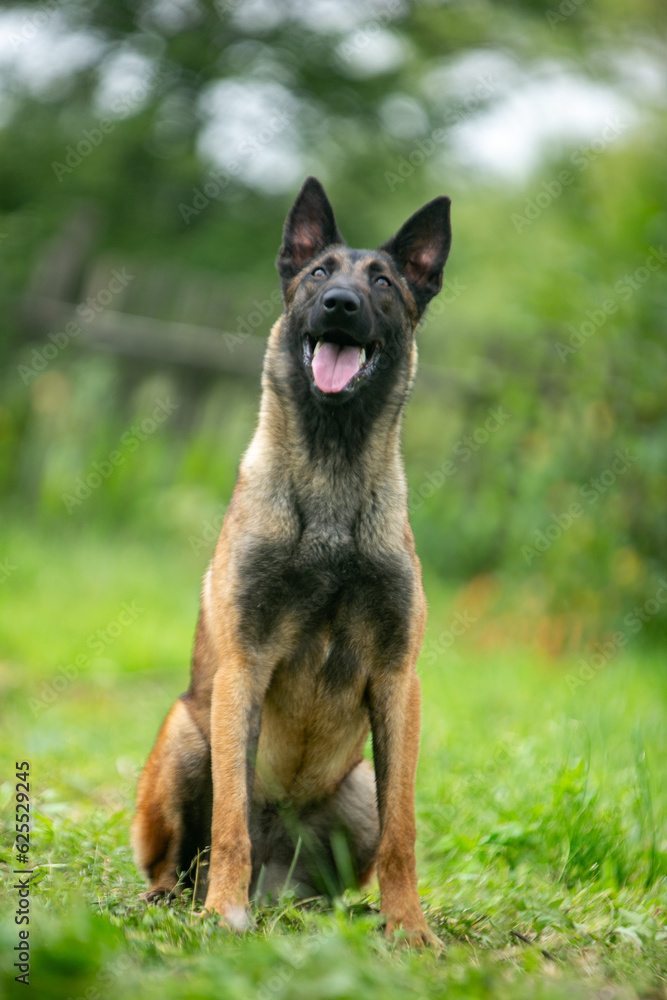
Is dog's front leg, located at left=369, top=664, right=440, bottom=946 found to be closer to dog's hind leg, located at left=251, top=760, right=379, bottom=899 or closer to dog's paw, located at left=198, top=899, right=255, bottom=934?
dog's hind leg, located at left=251, top=760, right=379, bottom=899

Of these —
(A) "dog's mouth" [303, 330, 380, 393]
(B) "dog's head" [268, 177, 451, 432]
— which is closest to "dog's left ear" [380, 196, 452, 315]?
(B) "dog's head" [268, 177, 451, 432]

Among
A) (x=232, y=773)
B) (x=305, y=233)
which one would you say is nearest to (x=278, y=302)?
(x=305, y=233)

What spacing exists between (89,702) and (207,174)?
36.6 ft

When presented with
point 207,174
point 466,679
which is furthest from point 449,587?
point 207,174

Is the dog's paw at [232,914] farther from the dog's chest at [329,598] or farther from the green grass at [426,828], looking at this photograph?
the dog's chest at [329,598]

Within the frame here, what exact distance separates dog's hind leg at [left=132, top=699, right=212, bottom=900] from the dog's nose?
61.7 inches

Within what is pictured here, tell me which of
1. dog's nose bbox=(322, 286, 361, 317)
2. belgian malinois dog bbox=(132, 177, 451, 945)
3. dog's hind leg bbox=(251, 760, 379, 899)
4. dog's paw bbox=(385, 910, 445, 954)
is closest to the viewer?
→ dog's paw bbox=(385, 910, 445, 954)

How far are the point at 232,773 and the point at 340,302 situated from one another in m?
1.63

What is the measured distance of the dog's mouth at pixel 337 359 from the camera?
3.37 meters

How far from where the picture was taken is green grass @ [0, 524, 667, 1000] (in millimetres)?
2039

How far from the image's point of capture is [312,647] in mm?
3150

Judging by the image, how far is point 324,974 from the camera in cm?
196

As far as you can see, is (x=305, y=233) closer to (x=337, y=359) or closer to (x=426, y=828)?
(x=337, y=359)

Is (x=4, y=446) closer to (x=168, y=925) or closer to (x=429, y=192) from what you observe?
(x=168, y=925)
